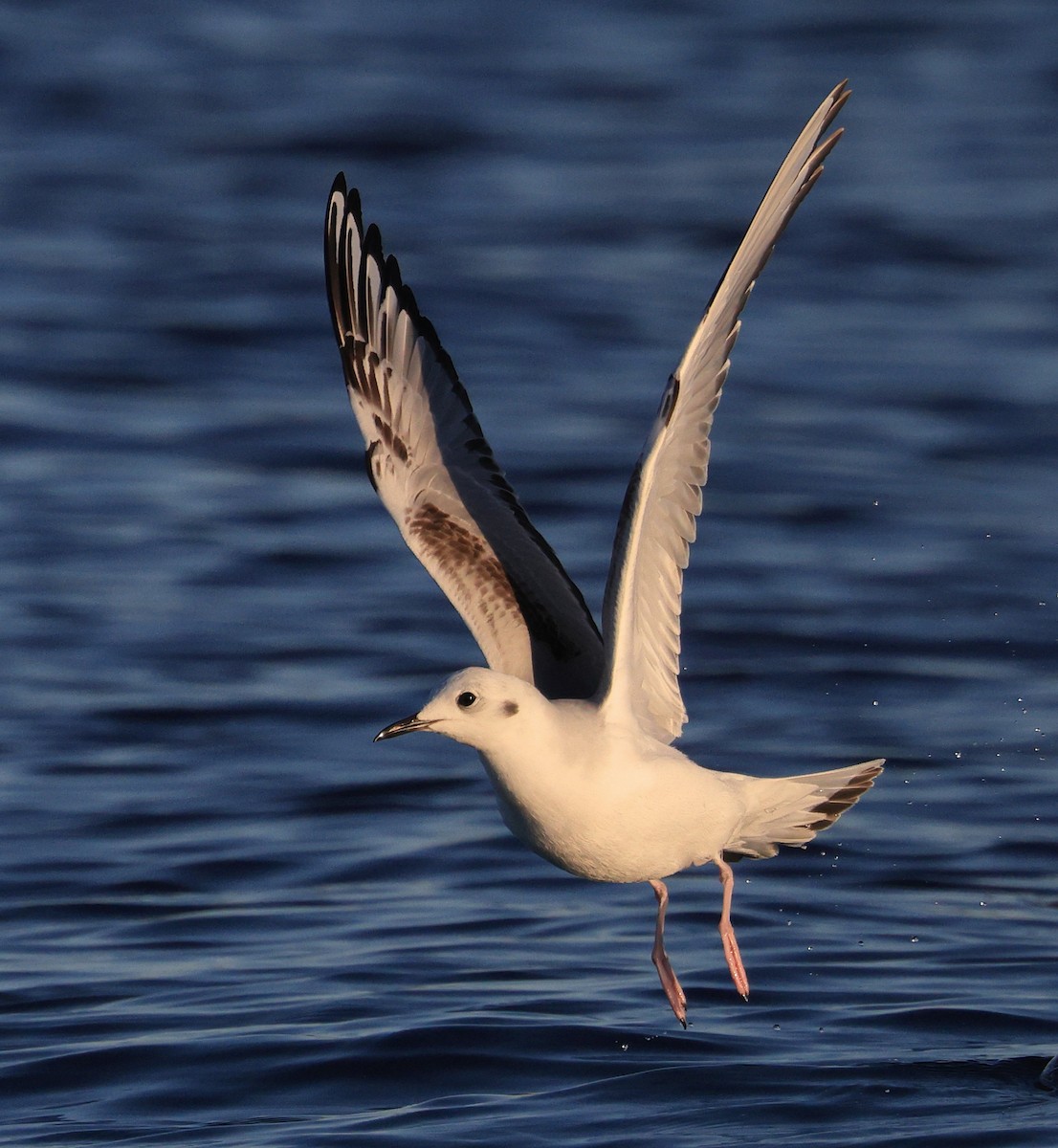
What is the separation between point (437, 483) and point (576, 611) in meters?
0.62

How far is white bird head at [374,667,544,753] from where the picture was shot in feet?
24.2

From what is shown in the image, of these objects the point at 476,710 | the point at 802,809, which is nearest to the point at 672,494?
the point at 476,710

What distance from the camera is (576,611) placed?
27.0 feet

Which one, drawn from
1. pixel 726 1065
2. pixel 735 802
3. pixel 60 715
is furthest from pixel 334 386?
pixel 735 802

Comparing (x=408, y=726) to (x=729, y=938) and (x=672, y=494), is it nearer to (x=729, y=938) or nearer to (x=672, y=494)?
(x=672, y=494)

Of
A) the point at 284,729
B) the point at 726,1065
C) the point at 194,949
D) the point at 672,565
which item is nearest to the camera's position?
the point at 672,565

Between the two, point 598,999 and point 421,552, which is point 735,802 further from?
point 598,999

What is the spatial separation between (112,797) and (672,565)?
5.08 meters

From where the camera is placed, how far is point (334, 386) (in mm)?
19109

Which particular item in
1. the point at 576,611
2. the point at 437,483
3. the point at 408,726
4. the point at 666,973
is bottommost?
the point at 666,973

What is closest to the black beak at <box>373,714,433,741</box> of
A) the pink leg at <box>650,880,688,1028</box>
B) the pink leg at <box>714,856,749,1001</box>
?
the pink leg at <box>650,880,688,1028</box>

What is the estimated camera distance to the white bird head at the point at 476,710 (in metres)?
7.39

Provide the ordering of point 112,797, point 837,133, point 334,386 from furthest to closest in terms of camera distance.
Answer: point 334,386
point 112,797
point 837,133

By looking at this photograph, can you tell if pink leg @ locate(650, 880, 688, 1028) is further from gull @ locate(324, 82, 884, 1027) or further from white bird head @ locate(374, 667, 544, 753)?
white bird head @ locate(374, 667, 544, 753)
